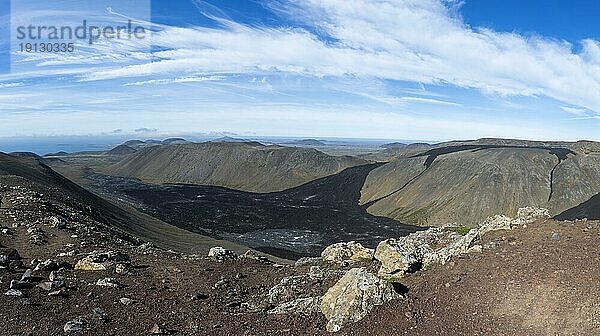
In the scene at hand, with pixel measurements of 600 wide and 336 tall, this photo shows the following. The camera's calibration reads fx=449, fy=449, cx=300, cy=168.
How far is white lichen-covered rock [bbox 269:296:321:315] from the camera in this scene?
1678cm

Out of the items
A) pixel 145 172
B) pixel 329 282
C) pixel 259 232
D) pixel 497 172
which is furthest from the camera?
pixel 145 172

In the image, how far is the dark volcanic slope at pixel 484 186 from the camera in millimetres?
96250

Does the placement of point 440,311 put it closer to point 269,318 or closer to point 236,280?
point 269,318

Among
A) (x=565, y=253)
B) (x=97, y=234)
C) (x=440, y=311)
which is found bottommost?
(x=97, y=234)

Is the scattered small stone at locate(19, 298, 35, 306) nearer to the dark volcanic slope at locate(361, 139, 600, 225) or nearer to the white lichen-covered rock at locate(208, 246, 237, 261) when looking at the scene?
the white lichen-covered rock at locate(208, 246, 237, 261)

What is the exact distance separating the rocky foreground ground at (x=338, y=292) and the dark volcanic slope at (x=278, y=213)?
41035 millimetres

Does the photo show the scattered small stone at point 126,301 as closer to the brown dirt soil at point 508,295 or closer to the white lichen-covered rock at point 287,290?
the white lichen-covered rock at point 287,290

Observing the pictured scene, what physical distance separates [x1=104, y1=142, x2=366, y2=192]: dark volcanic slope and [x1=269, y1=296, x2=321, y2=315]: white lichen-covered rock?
130 meters

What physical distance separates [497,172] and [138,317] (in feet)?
343

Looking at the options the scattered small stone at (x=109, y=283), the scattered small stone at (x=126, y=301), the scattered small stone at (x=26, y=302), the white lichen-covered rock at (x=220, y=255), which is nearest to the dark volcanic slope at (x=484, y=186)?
the white lichen-covered rock at (x=220, y=255)

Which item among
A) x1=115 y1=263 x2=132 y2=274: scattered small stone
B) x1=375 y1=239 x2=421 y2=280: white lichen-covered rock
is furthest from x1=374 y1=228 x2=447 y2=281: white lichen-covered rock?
x1=115 y1=263 x2=132 y2=274: scattered small stone

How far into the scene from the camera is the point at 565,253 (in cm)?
1792

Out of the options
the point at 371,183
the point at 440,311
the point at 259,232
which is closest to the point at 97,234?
the point at 440,311

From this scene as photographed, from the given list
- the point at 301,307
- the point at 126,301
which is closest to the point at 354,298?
the point at 301,307
